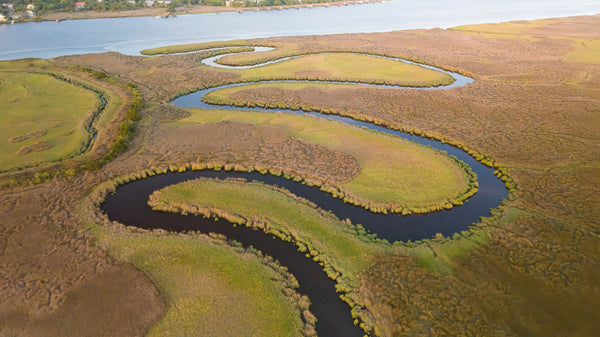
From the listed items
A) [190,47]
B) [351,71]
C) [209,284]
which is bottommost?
[209,284]

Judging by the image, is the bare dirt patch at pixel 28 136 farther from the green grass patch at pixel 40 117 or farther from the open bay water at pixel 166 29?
the open bay water at pixel 166 29

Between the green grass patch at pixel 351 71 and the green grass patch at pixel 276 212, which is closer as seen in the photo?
the green grass patch at pixel 276 212

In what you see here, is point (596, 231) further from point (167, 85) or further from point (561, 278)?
point (167, 85)

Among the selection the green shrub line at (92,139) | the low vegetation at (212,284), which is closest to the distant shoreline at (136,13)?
the green shrub line at (92,139)

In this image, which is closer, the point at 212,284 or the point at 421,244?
the point at 212,284

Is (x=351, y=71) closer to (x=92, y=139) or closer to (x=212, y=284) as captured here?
(x=92, y=139)

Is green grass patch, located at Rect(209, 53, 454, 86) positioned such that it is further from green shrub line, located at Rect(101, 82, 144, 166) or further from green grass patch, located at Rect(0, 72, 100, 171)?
green grass patch, located at Rect(0, 72, 100, 171)

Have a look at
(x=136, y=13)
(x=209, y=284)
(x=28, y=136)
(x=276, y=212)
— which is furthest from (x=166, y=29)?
(x=209, y=284)
